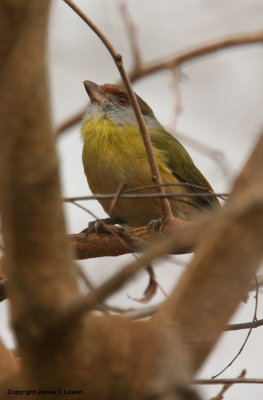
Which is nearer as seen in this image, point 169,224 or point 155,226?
point 169,224

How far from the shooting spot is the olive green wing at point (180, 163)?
18.3ft

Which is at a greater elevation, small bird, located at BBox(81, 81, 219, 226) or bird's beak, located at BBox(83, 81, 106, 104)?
bird's beak, located at BBox(83, 81, 106, 104)

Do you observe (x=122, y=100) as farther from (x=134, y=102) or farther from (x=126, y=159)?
(x=134, y=102)

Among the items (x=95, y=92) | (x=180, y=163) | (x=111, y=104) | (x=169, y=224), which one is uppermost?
(x=95, y=92)

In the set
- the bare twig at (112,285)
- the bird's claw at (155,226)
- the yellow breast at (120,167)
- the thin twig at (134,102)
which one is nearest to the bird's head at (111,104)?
the yellow breast at (120,167)

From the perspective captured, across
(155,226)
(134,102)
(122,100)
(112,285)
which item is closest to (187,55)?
(122,100)

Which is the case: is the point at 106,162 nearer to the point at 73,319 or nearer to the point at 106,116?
the point at 106,116

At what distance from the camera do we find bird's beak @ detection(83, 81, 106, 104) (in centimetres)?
576

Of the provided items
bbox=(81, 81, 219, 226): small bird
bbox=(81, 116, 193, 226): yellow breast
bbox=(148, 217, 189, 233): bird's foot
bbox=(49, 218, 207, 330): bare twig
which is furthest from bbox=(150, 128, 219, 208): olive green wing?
bbox=(49, 218, 207, 330): bare twig

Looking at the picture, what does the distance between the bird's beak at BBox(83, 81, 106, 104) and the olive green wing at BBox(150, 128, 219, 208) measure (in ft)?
1.89

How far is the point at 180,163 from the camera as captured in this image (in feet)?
18.8

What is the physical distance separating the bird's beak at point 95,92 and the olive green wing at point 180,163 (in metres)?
0.58

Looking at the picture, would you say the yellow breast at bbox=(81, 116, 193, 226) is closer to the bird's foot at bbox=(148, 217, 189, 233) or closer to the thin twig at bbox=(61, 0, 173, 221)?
the bird's foot at bbox=(148, 217, 189, 233)

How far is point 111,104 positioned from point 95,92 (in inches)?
8.0
